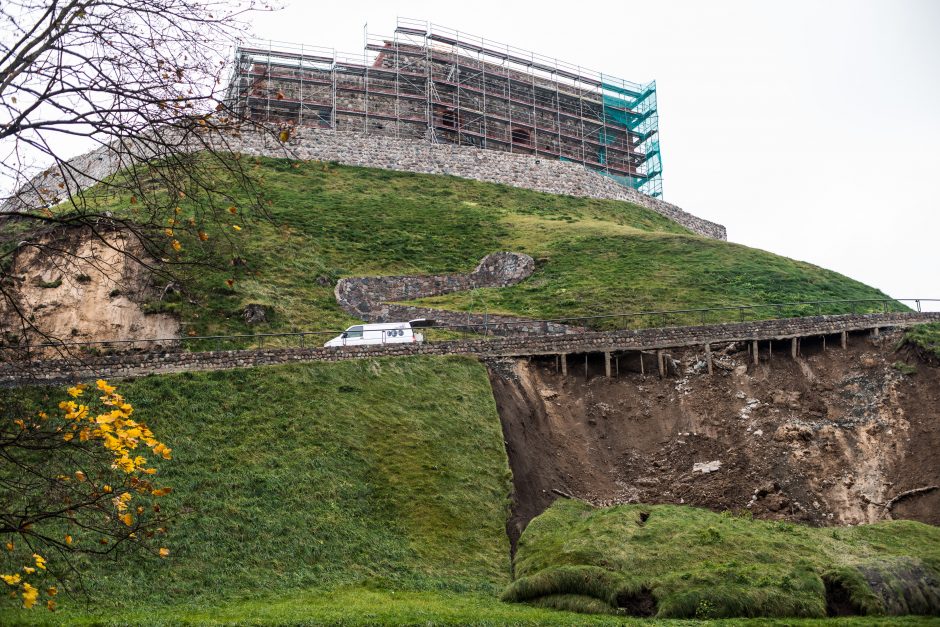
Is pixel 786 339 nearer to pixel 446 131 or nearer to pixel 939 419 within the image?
pixel 939 419

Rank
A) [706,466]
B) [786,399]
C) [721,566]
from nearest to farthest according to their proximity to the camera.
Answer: [721,566], [706,466], [786,399]

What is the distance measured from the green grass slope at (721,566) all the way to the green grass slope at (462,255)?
16.2 m

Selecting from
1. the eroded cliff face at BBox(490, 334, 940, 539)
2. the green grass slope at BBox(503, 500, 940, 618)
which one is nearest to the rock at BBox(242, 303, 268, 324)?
the eroded cliff face at BBox(490, 334, 940, 539)

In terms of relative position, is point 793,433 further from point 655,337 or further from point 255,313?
point 255,313

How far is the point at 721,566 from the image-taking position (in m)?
18.2

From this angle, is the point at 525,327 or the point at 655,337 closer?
the point at 655,337

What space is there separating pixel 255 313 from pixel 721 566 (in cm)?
2311

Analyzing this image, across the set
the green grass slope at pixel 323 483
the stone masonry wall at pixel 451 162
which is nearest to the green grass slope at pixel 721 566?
the green grass slope at pixel 323 483

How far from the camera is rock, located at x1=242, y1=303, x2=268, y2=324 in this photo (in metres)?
35.8

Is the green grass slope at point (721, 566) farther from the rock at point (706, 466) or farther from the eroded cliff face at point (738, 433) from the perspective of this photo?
the rock at point (706, 466)

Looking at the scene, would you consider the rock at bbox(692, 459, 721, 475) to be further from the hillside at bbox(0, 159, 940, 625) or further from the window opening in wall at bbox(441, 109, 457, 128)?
the window opening in wall at bbox(441, 109, 457, 128)

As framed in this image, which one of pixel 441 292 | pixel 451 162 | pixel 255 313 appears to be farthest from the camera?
pixel 451 162

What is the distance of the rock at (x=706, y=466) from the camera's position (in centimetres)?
2636

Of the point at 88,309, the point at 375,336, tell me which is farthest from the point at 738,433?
the point at 88,309
